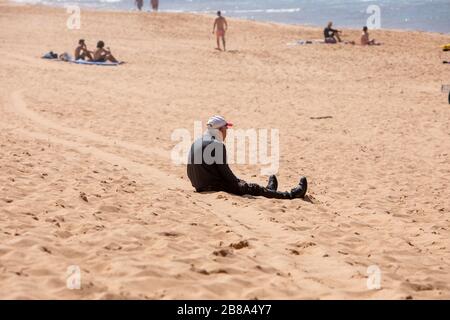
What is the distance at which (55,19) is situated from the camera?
3525cm

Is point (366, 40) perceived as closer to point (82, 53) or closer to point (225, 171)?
point (82, 53)

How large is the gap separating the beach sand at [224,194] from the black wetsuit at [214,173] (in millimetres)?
202

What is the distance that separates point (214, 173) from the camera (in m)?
8.03

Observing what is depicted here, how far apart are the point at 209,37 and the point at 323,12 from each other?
27683mm

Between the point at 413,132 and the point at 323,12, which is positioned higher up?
the point at 323,12

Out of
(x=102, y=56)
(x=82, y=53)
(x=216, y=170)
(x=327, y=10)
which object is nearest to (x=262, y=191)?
(x=216, y=170)

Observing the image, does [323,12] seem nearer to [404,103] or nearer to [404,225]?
[404,103]

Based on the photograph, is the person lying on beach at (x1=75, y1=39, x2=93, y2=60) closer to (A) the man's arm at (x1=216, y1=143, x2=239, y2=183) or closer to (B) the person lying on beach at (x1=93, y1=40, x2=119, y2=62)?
(B) the person lying on beach at (x1=93, y1=40, x2=119, y2=62)

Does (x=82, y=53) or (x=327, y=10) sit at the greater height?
(x=327, y=10)

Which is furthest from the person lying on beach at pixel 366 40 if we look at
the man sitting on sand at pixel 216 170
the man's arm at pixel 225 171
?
the man's arm at pixel 225 171

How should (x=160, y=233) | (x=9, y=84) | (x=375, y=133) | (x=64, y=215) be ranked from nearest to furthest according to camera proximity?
(x=160, y=233) < (x=64, y=215) < (x=375, y=133) < (x=9, y=84)

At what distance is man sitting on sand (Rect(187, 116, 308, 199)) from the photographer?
776 cm

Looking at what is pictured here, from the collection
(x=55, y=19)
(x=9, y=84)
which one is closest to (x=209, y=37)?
(x=55, y=19)

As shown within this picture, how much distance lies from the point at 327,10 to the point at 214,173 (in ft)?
172
